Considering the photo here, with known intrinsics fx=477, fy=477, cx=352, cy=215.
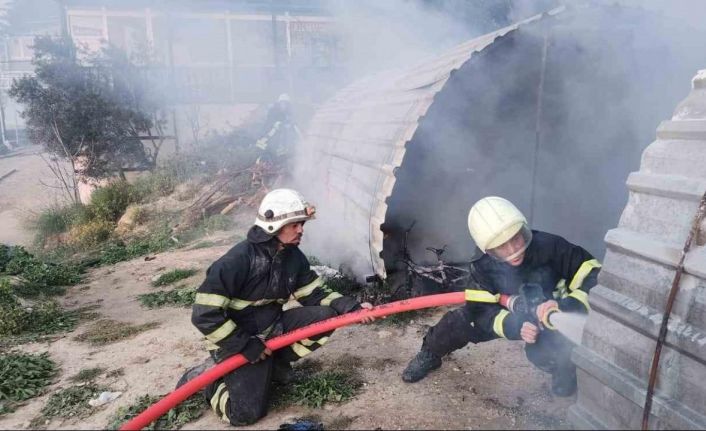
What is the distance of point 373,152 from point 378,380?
2570 millimetres

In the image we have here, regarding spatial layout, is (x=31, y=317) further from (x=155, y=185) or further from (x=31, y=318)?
(x=155, y=185)

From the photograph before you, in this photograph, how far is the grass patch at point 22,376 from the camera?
416 centimetres

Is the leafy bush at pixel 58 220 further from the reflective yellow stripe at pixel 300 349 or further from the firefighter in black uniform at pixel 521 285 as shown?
the firefighter in black uniform at pixel 521 285

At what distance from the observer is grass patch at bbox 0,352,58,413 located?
13.6 feet

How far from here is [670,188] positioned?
6.98 feet

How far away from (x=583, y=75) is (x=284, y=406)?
17.5ft

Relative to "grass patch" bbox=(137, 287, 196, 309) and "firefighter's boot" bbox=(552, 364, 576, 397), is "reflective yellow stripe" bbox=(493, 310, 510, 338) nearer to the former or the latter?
"firefighter's boot" bbox=(552, 364, 576, 397)

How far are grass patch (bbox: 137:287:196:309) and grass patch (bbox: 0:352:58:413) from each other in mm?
1689

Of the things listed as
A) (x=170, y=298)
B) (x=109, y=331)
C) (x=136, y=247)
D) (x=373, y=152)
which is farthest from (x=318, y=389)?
(x=136, y=247)

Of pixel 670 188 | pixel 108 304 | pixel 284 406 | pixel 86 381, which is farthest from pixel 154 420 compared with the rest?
pixel 108 304

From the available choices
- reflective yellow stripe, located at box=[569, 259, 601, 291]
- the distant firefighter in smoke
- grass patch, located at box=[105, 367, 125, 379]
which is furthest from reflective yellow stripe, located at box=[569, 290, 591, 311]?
the distant firefighter in smoke

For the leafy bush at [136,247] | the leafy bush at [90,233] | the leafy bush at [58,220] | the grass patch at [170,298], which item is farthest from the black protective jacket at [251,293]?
the leafy bush at [58,220]

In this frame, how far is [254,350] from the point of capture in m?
3.36

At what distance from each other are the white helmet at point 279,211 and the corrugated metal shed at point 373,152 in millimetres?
1347
